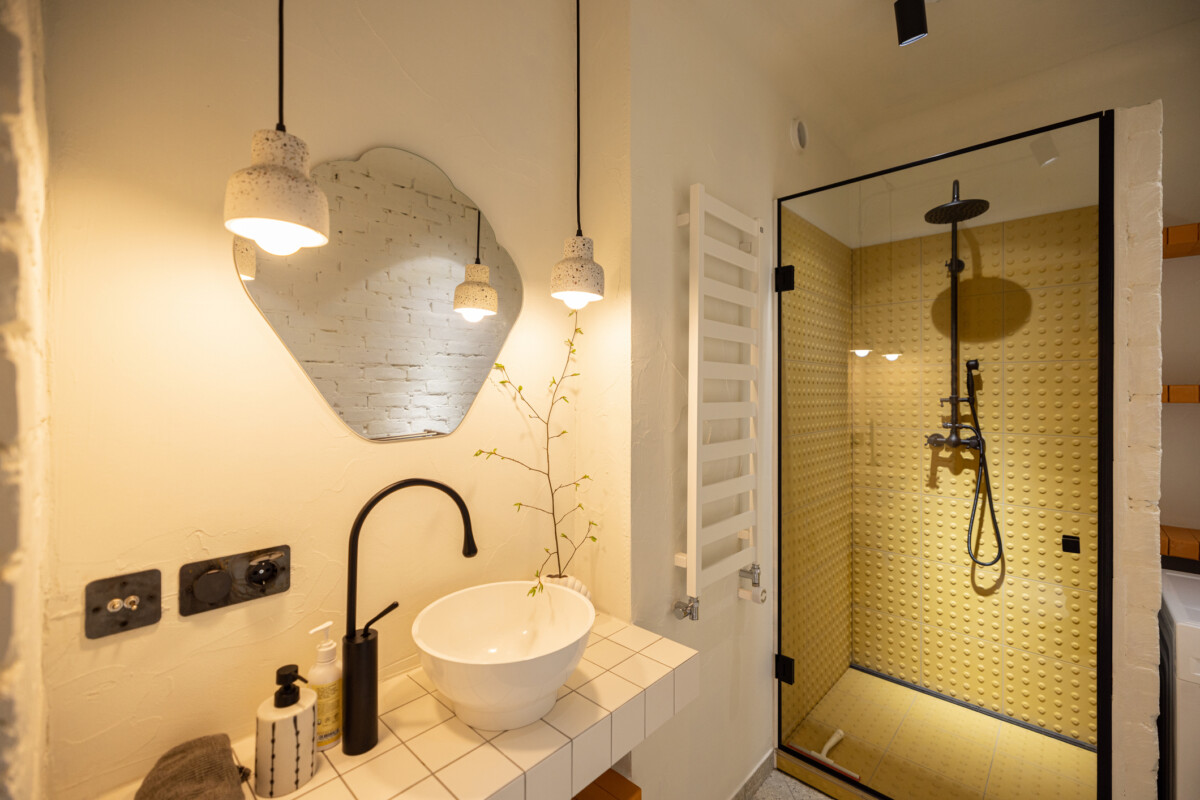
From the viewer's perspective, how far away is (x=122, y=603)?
0.81m

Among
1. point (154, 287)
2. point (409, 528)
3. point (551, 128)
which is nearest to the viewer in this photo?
point (154, 287)

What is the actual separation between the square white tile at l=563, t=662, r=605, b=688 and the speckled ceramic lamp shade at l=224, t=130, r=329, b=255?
3.24 ft

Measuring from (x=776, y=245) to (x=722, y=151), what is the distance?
456mm

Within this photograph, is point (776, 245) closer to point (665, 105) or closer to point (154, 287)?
Result: point (665, 105)

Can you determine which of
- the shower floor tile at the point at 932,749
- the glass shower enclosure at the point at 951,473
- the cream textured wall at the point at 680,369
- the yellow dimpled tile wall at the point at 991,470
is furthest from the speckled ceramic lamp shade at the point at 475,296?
the shower floor tile at the point at 932,749

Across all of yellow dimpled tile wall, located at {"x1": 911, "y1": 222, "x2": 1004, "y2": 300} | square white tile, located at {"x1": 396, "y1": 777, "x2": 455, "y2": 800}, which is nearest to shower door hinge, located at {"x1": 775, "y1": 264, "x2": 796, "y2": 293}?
yellow dimpled tile wall, located at {"x1": 911, "y1": 222, "x2": 1004, "y2": 300}

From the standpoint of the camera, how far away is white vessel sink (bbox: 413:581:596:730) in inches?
34.3

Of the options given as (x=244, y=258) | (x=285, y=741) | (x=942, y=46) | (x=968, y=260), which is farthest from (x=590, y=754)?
(x=942, y=46)

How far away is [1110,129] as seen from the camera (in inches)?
54.2

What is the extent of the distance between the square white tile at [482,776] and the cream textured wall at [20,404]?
513 millimetres

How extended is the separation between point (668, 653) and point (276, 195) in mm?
1216

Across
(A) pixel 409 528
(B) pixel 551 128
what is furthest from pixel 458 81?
(A) pixel 409 528

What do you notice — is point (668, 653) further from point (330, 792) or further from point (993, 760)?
point (993, 760)

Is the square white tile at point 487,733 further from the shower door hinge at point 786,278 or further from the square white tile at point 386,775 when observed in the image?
the shower door hinge at point 786,278
